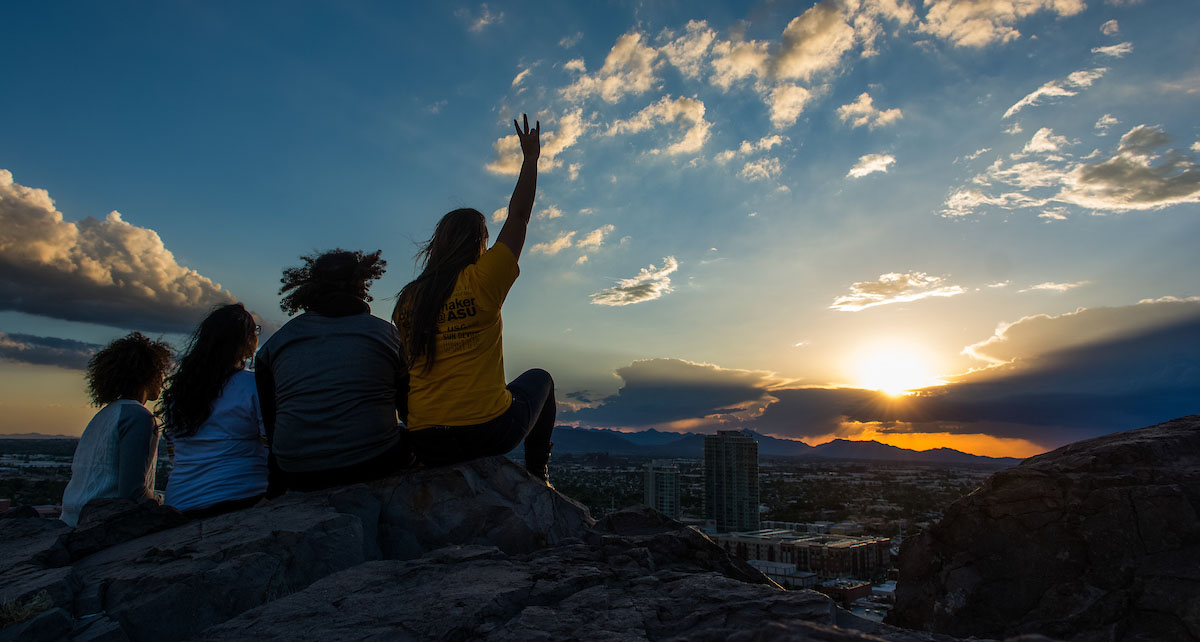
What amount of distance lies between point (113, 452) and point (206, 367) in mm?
1103

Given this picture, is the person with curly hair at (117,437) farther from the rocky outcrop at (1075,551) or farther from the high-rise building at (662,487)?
the high-rise building at (662,487)

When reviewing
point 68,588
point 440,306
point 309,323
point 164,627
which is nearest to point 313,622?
point 164,627

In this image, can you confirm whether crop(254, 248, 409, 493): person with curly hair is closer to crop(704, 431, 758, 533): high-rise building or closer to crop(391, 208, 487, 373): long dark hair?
crop(391, 208, 487, 373): long dark hair

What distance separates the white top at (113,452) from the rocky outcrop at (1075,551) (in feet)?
18.4

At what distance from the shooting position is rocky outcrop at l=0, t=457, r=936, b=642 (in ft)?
7.61

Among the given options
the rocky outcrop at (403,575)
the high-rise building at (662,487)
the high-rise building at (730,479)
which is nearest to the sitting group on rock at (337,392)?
the rocky outcrop at (403,575)

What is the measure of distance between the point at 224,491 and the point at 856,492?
205ft

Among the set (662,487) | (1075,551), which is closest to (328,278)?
(1075,551)

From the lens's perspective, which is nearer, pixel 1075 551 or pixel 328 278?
pixel 1075 551

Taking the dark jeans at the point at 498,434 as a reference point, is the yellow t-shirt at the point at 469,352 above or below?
above

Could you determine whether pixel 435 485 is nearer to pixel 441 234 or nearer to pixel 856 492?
pixel 441 234

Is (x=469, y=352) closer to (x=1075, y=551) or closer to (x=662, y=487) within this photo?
(x=1075, y=551)

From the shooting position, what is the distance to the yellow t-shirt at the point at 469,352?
4.16 metres

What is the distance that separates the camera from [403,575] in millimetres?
3059
